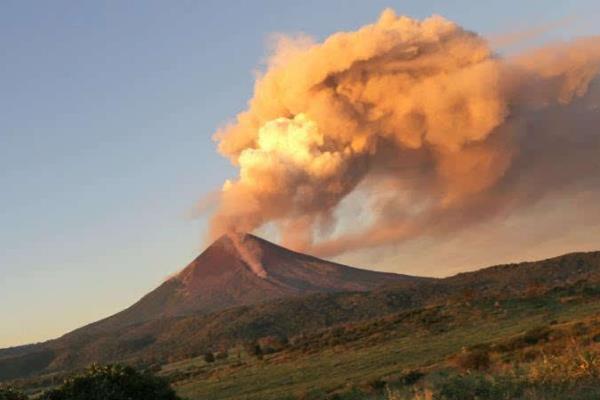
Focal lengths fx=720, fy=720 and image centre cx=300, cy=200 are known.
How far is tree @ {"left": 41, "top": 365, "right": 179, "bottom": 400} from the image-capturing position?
21.1 m

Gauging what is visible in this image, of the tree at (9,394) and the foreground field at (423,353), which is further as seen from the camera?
the foreground field at (423,353)

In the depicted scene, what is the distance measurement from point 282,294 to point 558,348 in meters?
160

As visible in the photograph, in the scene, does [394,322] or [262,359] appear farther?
[394,322]

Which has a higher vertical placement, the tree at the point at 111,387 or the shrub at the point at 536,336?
the tree at the point at 111,387

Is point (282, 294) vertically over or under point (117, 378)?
over

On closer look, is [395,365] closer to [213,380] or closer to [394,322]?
[213,380]

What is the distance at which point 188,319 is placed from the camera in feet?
Result: 481

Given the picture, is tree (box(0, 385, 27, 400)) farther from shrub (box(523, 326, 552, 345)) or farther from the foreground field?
shrub (box(523, 326, 552, 345))

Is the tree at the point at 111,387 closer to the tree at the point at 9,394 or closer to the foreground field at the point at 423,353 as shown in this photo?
the tree at the point at 9,394

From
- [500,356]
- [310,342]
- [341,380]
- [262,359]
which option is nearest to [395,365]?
[341,380]

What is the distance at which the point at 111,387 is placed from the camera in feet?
69.8

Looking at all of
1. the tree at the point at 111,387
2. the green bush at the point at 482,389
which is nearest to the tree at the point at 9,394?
the tree at the point at 111,387

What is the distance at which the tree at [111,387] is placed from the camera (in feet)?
69.3

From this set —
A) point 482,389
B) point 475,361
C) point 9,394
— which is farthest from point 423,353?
point 482,389
